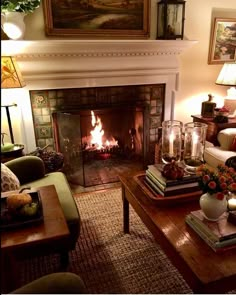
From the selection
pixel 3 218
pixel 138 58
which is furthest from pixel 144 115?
pixel 3 218

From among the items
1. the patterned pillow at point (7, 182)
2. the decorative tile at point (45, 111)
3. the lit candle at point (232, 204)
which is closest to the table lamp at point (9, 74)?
the decorative tile at point (45, 111)

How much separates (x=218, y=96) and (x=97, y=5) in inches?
71.3

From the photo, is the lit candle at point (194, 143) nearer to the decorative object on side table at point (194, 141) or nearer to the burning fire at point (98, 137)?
the decorative object on side table at point (194, 141)

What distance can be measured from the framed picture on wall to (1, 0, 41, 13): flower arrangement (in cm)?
196

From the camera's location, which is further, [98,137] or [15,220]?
[98,137]

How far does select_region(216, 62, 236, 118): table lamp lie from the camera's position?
113 inches

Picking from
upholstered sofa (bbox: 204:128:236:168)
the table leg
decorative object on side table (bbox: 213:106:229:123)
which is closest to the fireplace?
decorative object on side table (bbox: 213:106:229:123)

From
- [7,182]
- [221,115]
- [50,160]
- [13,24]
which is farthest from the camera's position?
[221,115]

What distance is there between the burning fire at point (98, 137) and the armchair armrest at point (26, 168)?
1.06 m

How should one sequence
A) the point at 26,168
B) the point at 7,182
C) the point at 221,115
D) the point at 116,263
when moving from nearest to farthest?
the point at 7,182 → the point at 116,263 → the point at 26,168 → the point at 221,115

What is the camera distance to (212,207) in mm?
1292

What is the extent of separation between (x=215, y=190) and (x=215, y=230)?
19 cm

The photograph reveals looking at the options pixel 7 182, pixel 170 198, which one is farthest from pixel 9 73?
→ pixel 170 198

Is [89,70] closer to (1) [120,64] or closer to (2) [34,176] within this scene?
(1) [120,64]
